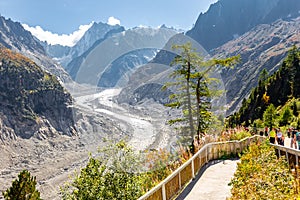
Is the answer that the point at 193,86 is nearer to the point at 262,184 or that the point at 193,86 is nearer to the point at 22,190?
the point at 262,184

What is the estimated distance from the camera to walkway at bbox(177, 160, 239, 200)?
890 cm

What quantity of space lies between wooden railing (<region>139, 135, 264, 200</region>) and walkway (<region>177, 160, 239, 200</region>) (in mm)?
227

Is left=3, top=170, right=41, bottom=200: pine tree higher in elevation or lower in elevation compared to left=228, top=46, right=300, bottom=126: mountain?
lower

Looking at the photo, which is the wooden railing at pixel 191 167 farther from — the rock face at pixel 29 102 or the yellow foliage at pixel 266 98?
the rock face at pixel 29 102

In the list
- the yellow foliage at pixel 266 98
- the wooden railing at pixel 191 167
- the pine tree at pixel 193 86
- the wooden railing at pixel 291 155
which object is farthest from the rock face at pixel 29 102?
the wooden railing at pixel 291 155

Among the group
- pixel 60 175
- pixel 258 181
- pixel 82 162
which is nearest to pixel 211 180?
pixel 258 181

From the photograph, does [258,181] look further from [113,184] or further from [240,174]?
[113,184]

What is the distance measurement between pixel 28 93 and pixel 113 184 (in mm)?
153802

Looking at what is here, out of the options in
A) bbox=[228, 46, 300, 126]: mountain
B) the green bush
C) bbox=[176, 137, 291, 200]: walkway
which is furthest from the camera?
bbox=[228, 46, 300, 126]: mountain

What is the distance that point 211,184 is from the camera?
10.1 m

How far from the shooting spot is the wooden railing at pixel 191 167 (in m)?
7.84

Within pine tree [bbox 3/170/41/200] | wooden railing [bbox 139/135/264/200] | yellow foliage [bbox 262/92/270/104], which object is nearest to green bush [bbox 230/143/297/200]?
wooden railing [bbox 139/135/264/200]

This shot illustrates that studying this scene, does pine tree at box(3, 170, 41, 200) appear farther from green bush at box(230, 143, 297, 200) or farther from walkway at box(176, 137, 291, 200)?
green bush at box(230, 143, 297, 200)

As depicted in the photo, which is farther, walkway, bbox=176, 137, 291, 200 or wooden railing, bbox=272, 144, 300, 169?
wooden railing, bbox=272, 144, 300, 169
